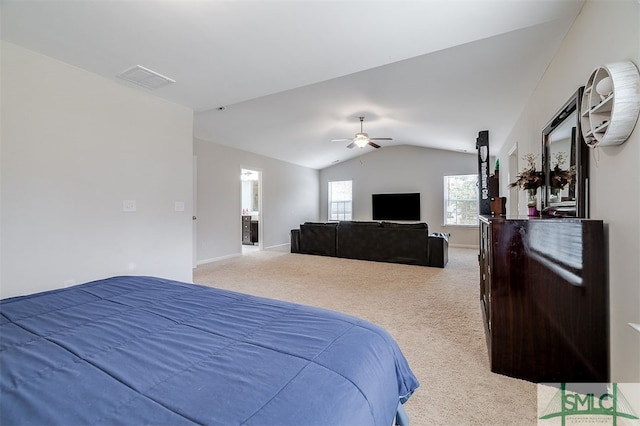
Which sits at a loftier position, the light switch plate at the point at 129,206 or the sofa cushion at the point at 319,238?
the light switch plate at the point at 129,206

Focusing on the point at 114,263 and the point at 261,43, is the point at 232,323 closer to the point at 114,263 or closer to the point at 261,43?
the point at 261,43

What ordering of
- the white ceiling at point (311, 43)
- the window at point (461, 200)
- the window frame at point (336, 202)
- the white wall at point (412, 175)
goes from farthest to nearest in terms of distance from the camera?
the window frame at point (336, 202), the white wall at point (412, 175), the window at point (461, 200), the white ceiling at point (311, 43)

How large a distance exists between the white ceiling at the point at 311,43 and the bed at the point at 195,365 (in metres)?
1.91

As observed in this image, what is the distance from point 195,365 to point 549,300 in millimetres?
2028

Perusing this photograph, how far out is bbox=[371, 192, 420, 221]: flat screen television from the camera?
853 centimetres

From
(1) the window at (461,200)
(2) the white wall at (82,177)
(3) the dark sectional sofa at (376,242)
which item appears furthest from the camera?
(1) the window at (461,200)

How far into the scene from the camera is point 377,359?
40.8 inches

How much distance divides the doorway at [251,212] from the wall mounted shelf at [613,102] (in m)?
6.56

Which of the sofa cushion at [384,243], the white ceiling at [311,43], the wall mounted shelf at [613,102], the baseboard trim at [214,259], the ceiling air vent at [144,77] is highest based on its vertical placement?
the white ceiling at [311,43]

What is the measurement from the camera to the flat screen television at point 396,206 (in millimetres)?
8531

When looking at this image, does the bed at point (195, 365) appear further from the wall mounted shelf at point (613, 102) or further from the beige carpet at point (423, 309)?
the wall mounted shelf at point (613, 102)

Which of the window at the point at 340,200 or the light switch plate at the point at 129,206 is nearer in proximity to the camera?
the light switch plate at the point at 129,206

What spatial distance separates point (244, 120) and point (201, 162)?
138 centimetres

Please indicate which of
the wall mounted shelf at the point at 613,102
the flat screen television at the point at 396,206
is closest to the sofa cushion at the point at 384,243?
the flat screen television at the point at 396,206
